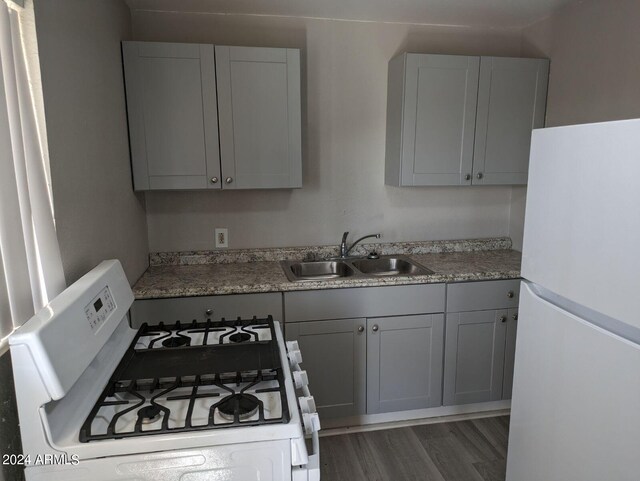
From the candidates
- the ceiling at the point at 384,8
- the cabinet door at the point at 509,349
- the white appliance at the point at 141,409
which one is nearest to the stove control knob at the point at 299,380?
the white appliance at the point at 141,409

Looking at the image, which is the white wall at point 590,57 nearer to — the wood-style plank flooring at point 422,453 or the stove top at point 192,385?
the wood-style plank flooring at point 422,453

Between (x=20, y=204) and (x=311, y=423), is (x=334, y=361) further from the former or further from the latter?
(x=20, y=204)

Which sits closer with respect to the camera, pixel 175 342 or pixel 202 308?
pixel 175 342

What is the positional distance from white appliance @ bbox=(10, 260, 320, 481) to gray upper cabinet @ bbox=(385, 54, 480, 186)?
5.20 feet

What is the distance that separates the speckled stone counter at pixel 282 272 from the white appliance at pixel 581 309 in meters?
0.83

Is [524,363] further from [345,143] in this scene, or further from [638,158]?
[345,143]

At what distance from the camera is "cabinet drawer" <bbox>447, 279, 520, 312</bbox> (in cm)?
238

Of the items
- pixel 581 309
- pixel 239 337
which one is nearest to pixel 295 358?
pixel 239 337

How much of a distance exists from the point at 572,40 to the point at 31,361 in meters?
2.81

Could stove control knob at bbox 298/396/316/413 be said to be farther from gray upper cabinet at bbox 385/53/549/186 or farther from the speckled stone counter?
gray upper cabinet at bbox 385/53/549/186

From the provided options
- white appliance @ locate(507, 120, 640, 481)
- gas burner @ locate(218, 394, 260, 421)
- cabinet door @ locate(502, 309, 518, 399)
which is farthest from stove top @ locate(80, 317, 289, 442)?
cabinet door @ locate(502, 309, 518, 399)

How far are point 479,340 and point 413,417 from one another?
1.94 feet

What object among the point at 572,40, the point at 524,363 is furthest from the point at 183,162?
the point at 572,40

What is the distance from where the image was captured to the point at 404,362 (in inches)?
94.7
